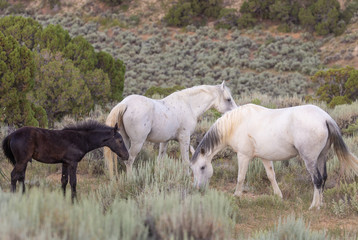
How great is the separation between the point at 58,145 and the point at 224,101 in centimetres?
410

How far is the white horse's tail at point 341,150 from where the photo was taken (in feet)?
20.3

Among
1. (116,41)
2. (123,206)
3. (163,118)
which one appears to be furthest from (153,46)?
(123,206)

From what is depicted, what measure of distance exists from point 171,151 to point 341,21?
94.6ft

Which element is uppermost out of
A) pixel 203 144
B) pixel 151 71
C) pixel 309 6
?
pixel 309 6

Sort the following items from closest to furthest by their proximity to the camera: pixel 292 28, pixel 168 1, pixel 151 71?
pixel 151 71 < pixel 292 28 < pixel 168 1

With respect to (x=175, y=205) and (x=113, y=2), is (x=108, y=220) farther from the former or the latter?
(x=113, y=2)

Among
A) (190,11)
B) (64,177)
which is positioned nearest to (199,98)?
(64,177)

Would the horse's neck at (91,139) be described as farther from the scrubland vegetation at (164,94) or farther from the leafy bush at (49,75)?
the leafy bush at (49,75)

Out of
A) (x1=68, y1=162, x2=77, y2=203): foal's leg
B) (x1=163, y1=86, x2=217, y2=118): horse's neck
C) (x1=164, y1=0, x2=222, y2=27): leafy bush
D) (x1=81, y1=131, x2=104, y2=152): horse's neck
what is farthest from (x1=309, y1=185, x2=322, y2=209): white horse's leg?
(x1=164, y1=0, x2=222, y2=27): leafy bush

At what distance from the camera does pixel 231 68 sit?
102ft

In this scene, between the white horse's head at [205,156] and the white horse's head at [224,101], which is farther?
the white horse's head at [224,101]

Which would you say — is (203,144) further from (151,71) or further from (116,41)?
(116,41)

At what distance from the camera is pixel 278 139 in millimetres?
6504

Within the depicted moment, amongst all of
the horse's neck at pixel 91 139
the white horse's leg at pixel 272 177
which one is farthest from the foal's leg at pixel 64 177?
the white horse's leg at pixel 272 177
